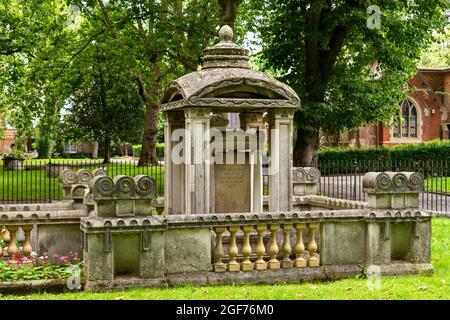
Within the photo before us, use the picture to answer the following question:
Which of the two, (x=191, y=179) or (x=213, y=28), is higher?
(x=213, y=28)

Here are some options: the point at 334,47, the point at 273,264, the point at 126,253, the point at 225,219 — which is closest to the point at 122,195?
the point at 126,253

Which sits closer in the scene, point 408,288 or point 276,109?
point 408,288

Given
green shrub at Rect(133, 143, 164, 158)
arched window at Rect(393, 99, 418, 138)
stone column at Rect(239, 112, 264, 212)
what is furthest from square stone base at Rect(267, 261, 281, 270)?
green shrub at Rect(133, 143, 164, 158)

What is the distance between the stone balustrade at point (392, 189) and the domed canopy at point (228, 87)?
7.45ft

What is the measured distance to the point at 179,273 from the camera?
9219mm

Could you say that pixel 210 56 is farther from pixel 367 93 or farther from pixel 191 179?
pixel 367 93

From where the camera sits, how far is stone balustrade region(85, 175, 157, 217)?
878 centimetres

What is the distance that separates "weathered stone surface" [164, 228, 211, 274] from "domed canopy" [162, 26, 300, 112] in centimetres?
→ 246

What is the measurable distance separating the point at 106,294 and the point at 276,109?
474 centimetres

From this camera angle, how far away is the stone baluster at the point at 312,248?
387 inches

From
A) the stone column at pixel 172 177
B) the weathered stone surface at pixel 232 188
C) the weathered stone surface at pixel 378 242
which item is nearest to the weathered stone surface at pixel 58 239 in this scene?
Result: the stone column at pixel 172 177

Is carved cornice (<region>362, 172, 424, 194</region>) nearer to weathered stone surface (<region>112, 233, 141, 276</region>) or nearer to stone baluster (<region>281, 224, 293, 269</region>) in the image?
stone baluster (<region>281, 224, 293, 269</region>)

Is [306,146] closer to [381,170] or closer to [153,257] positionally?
[381,170]
